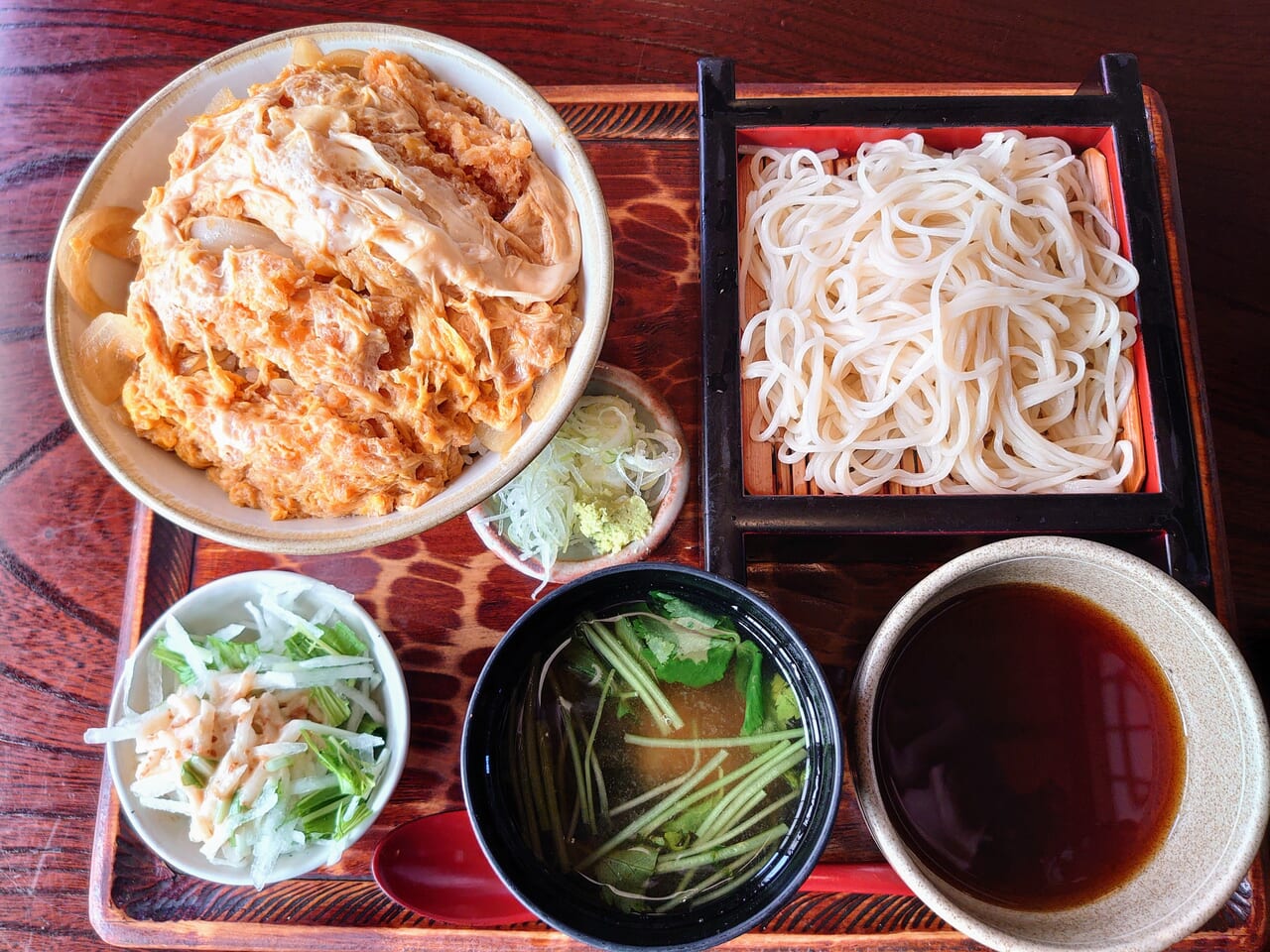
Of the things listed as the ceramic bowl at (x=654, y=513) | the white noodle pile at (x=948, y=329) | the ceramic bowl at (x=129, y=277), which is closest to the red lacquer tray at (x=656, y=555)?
the ceramic bowl at (x=654, y=513)

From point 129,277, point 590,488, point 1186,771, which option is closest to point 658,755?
point 590,488

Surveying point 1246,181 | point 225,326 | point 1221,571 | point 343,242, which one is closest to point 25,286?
point 225,326

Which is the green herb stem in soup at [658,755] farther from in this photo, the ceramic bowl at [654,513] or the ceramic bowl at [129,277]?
the ceramic bowl at [129,277]

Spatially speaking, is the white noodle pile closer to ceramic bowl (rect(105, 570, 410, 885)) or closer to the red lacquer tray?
the red lacquer tray

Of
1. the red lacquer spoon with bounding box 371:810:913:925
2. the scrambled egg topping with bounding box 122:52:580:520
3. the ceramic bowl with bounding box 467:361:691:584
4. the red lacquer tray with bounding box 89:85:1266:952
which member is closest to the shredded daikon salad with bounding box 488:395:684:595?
the ceramic bowl with bounding box 467:361:691:584

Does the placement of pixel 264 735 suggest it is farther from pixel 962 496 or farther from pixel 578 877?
pixel 962 496
